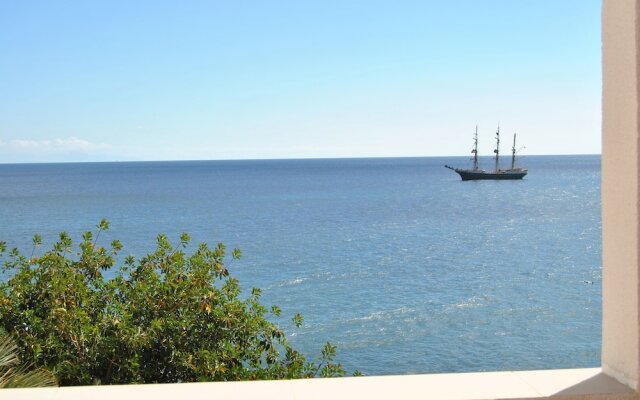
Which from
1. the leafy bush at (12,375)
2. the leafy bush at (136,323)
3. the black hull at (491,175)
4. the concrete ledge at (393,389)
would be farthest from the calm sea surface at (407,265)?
the black hull at (491,175)

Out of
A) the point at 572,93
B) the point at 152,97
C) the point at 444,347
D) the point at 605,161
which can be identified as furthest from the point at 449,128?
the point at 605,161

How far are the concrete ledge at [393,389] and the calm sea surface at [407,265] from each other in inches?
466

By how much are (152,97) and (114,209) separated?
3572 centimetres

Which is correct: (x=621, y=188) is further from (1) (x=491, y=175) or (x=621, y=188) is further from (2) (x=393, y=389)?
(1) (x=491, y=175)

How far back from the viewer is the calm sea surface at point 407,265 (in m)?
15.9

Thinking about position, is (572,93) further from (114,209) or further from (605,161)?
(605,161)

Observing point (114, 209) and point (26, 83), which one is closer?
point (114, 209)

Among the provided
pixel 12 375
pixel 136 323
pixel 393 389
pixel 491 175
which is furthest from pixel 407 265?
pixel 491 175

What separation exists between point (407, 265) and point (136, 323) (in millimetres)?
21573

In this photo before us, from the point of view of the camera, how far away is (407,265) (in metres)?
25.7

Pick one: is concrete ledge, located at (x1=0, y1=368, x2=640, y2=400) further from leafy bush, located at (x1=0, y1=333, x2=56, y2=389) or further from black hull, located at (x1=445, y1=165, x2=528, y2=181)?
black hull, located at (x1=445, y1=165, x2=528, y2=181)

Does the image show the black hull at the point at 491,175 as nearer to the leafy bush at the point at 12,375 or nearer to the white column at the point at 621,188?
the leafy bush at the point at 12,375

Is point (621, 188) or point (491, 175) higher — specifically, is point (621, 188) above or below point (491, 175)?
above

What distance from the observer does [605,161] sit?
8.20ft
